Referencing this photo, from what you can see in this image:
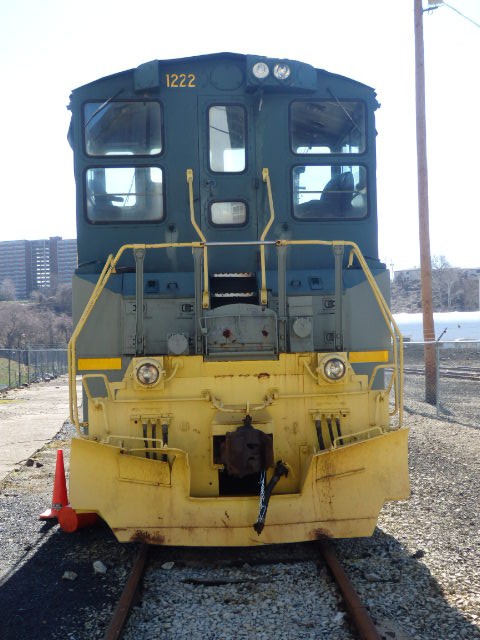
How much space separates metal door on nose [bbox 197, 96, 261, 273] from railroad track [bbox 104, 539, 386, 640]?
2.53 metres

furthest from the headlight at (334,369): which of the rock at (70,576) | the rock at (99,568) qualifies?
the rock at (70,576)

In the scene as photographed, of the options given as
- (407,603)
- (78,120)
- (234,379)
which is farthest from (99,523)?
(78,120)

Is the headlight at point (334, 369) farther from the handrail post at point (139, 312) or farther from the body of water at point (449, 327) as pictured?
the body of water at point (449, 327)

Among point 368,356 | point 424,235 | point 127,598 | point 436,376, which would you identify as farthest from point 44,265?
point 127,598

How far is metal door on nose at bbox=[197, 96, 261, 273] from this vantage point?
6105 millimetres

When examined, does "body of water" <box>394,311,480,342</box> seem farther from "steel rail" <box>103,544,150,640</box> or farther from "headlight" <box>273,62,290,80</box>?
"steel rail" <box>103,544,150,640</box>

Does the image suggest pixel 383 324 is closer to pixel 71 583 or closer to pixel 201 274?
pixel 201 274

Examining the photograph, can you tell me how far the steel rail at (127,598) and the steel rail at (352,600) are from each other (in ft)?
4.41

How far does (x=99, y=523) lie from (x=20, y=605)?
6.37ft

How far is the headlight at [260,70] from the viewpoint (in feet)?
19.6

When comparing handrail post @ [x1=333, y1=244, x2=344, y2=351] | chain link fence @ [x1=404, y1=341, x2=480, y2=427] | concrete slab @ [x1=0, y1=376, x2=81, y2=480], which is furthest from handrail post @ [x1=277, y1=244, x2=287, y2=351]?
chain link fence @ [x1=404, y1=341, x2=480, y2=427]

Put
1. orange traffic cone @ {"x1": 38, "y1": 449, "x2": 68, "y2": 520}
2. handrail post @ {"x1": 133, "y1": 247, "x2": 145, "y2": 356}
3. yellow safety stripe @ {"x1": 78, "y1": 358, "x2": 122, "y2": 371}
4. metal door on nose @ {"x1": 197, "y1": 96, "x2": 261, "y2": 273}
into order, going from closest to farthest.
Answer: handrail post @ {"x1": 133, "y1": 247, "x2": 145, "y2": 356}
yellow safety stripe @ {"x1": 78, "y1": 358, "x2": 122, "y2": 371}
metal door on nose @ {"x1": 197, "y1": 96, "x2": 261, "y2": 273}
orange traffic cone @ {"x1": 38, "y1": 449, "x2": 68, "y2": 520}

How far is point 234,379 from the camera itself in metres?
5.01

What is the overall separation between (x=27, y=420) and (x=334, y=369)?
12050mm
